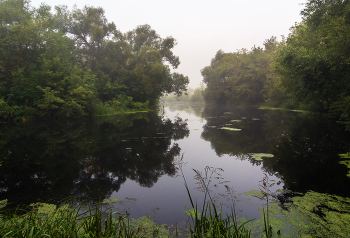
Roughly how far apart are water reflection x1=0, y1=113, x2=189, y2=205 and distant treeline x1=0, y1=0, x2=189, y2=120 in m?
8.02

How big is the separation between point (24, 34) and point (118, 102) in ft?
36.3

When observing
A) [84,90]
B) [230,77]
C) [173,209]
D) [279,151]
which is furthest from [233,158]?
[230,77]

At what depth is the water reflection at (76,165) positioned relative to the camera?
4.18 meters

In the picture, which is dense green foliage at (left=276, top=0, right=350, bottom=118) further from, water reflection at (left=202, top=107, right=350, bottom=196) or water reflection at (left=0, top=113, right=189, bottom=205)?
water reflection at (left=0, top=113, right=189, bottom=205)

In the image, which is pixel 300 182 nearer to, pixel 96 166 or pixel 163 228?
pixel 163 228

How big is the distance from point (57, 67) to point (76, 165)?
49.9 ft

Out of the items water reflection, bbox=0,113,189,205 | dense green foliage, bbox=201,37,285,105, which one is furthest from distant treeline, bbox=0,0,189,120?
dense green foliage, bbox=201,37,285,105

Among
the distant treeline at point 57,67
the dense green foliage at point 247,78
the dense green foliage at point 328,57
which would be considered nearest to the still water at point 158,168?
the dense green foliage at point 328,57

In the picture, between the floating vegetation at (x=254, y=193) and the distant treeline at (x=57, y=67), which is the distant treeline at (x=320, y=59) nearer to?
the floating vegetation at (x=254, y=193)

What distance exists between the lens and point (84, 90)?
18.0 m

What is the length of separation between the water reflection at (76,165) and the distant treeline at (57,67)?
8018 millimetres

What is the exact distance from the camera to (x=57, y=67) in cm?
1741

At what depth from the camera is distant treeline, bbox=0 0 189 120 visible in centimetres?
1562

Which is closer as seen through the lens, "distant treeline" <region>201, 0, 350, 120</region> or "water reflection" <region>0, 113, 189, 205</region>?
"water reflection" <region>0, 113, 189, 205</region>
